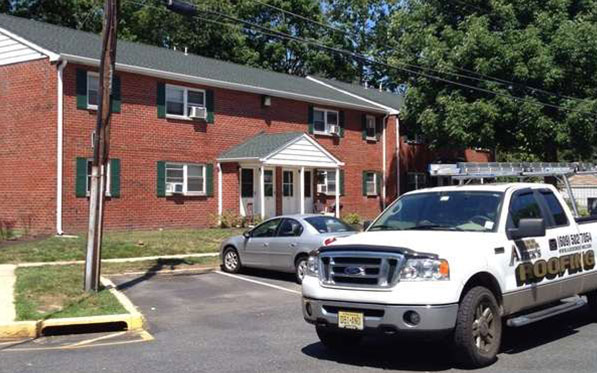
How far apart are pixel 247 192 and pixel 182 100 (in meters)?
4.40

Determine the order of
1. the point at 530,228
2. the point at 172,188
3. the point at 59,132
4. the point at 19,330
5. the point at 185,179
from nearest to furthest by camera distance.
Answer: the point at 530,228, the point at 19,330, the point at 59,132, the point at 172,188, the point at 185,179

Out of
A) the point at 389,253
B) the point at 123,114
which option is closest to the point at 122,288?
the point at 389,253

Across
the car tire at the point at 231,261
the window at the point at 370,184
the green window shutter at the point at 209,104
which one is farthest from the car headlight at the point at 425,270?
the window at the point at 370,184

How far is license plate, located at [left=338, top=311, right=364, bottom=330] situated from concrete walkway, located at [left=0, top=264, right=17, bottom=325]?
16.3 feet

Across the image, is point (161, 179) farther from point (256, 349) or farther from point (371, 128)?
point (256, 349)

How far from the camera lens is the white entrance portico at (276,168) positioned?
25219 millimetres

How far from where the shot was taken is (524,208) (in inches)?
326

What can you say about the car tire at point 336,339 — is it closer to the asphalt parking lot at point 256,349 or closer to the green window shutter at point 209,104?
the asphalt parking lot at point 256,349

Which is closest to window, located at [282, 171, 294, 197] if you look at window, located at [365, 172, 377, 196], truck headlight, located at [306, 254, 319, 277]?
window, located at [365, 172, 377, 196]

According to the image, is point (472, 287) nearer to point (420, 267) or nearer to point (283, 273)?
point (420, 267)

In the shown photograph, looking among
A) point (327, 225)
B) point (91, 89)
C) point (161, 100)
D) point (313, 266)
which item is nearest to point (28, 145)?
point (91, 89)

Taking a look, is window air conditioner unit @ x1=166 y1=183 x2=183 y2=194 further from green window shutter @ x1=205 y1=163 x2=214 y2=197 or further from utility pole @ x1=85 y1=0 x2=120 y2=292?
utility pole @ x1=85 y1=0 x2=120 y2=292

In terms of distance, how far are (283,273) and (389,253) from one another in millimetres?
9116

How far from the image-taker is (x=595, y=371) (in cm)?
679
